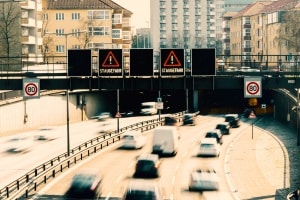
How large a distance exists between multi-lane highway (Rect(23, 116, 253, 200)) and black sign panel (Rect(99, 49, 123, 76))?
18.3ft

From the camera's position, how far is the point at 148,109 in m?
97.5

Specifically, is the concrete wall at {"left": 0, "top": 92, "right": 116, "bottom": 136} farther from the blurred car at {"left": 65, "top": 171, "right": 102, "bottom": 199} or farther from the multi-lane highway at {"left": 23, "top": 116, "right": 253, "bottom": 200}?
the blurred car at {"left": 65, "top": 171, "right": 102, "bottom": 199}

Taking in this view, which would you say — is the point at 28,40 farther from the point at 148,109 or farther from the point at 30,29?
the point at 148,109

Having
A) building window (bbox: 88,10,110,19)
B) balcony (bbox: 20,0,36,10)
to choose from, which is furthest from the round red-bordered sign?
building window (bbox: 88,10,110,19)

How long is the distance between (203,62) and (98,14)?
9199cm

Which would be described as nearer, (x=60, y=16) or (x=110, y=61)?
(x=110, y=61)

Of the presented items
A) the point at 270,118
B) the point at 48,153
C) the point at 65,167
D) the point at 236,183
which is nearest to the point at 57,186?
the point at 65,167

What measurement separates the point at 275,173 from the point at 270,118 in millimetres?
47600

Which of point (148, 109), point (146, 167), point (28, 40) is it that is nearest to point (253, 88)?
point (146, 167)

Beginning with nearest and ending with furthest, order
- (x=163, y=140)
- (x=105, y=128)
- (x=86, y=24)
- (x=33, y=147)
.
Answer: (x=163, y=140) → (x=33, y=147) → (x=105, y=128) → (x=86, y=24)

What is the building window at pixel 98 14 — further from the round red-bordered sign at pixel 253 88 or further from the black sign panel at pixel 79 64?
the round red-bordered sign at pixel 253 88

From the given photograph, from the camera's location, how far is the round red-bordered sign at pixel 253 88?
102 feet

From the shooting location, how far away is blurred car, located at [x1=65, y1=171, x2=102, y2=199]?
29609 mm

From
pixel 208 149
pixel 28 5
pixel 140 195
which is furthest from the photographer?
pixel 28 5
